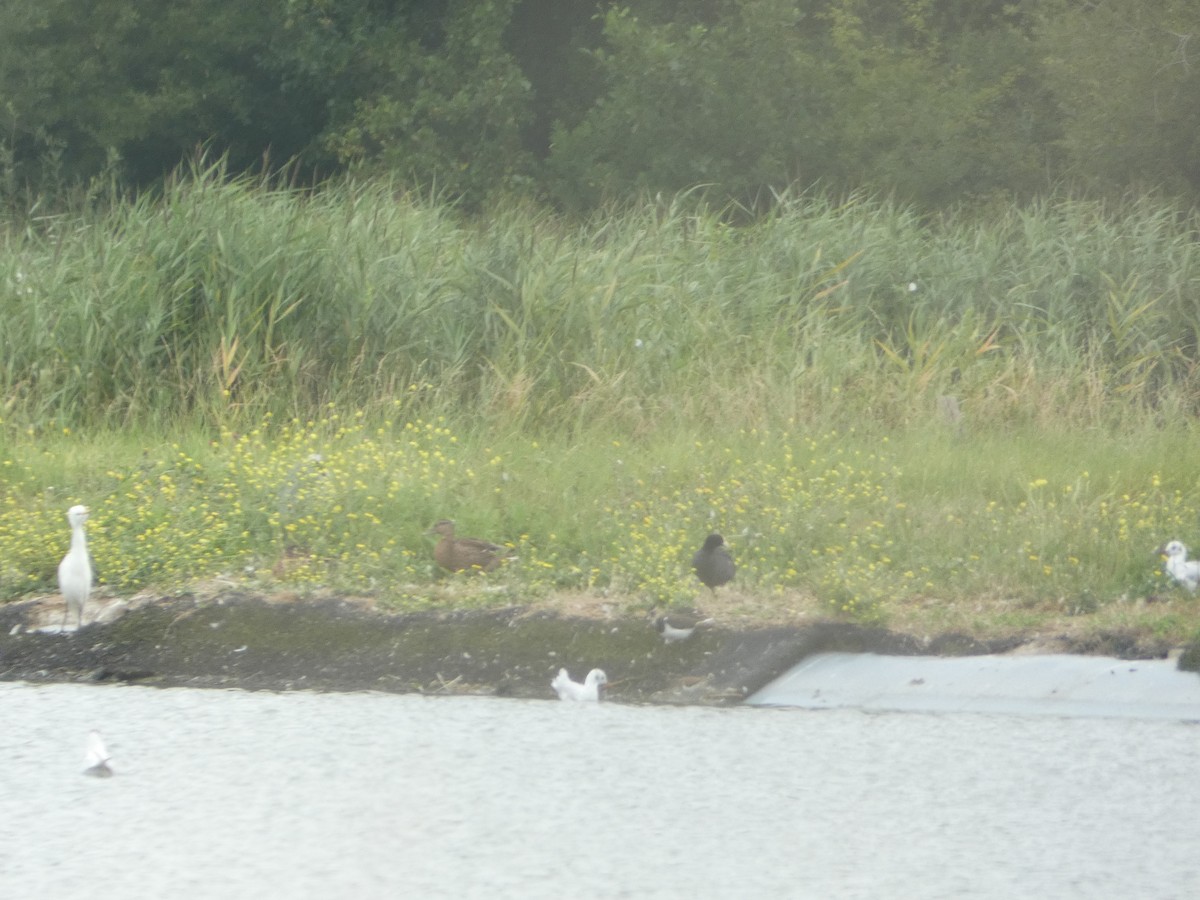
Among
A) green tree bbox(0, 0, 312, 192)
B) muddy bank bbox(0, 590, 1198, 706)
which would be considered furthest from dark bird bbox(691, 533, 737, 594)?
green tree bbox(0, 0, 312, 192)

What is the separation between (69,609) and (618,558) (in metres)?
2.30

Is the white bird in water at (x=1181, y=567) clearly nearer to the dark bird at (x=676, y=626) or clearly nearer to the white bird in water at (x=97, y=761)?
the dark bird at (x=676, y=626)

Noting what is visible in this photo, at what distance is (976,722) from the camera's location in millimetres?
5070

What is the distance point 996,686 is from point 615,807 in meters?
1.77

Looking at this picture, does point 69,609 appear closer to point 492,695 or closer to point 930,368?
point 492,695

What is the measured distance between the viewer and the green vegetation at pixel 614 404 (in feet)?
22.0

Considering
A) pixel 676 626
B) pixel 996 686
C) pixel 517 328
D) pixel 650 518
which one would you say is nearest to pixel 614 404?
pixel 517 328

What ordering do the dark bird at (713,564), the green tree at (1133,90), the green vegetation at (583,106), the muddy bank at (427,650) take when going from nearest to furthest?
1. the muddy bank at (427,650)
2. the dark bird at (713,564)
3. the green tree at (1133,90)
4. the green vegetation at (583,106)

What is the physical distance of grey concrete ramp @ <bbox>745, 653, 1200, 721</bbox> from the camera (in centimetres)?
524

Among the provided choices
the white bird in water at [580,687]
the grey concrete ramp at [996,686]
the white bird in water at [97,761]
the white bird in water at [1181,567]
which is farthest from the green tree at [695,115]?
the white bird in water at [97,761]

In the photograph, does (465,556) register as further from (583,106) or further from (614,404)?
(583,106)

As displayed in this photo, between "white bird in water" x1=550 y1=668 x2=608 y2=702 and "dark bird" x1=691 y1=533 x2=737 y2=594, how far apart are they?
0.90 metres

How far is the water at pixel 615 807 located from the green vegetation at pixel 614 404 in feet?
3.86

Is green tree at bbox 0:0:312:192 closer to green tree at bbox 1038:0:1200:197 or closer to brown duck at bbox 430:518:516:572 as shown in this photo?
green tree at bbox 1038:0:1200:197
